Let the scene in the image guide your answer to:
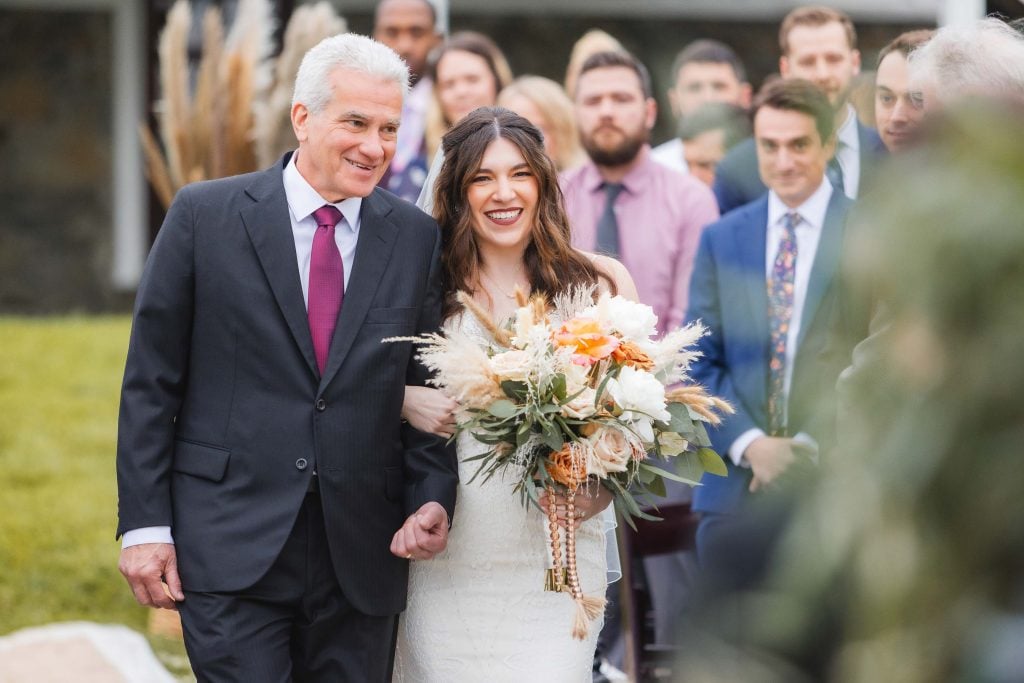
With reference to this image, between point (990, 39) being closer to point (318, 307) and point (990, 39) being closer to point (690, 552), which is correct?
point (318, 307)

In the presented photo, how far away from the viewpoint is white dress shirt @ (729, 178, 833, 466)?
4.73 m

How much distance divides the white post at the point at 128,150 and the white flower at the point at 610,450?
1036cm

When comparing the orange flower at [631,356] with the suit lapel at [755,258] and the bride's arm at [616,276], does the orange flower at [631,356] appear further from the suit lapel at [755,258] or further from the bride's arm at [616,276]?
the suit lapel at [755,258]

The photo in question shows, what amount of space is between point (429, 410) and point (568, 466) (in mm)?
433

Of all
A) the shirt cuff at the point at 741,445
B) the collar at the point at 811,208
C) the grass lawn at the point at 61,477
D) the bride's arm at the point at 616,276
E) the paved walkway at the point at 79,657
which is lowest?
the paved walkway at the point at 79,657

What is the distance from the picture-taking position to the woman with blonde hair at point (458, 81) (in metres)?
6.41

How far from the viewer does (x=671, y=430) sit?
347 centimetres

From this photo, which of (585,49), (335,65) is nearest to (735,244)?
(335,65)

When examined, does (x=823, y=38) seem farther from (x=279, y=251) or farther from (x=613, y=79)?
(x=279, y=251)

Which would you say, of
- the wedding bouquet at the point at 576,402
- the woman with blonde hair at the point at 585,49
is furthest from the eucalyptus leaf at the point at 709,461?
the woman with blonde hair at the point at 585,49

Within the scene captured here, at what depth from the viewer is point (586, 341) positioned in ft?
11.1

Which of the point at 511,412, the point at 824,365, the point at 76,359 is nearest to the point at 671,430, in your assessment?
the point at 511,412

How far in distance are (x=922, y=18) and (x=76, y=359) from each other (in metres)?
6.81

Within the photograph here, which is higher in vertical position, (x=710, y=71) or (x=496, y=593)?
(x=710, y=71)
